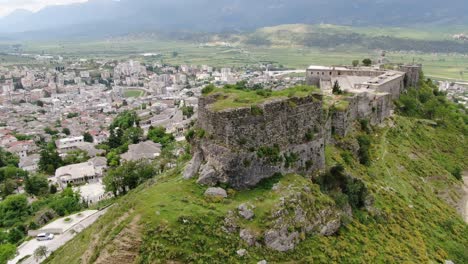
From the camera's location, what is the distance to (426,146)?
1770 inches

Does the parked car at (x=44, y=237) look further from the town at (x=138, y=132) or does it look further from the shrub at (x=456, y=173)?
the shrub at (x=456, y=173)

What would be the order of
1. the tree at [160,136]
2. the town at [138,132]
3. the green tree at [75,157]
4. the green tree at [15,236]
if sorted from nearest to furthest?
the town at [138,132]
the green tree at [15,236]
the green tree at [75,157]
the tree at [160,136]

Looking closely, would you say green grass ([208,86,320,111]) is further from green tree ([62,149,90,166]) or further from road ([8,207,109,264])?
green tree ([62,149,90,166])

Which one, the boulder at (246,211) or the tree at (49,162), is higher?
the boulder at (246,211)

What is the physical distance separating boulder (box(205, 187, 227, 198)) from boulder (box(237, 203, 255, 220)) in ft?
4.28

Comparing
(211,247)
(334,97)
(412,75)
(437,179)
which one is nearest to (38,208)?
(334,97)

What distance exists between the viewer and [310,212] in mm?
21109

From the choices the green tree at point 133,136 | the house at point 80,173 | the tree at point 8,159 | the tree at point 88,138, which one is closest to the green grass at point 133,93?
the tree at point 88,138

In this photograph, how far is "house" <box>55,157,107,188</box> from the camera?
196 feet

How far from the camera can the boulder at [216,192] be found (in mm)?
20422

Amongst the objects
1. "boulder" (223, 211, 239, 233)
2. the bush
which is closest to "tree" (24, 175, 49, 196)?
the bush

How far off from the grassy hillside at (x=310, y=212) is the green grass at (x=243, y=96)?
13.5 feet

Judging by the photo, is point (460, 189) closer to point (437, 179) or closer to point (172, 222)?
point (437, 179)

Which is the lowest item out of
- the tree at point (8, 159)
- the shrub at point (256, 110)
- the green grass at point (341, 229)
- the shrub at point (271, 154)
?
the tree at point (8, 159)
